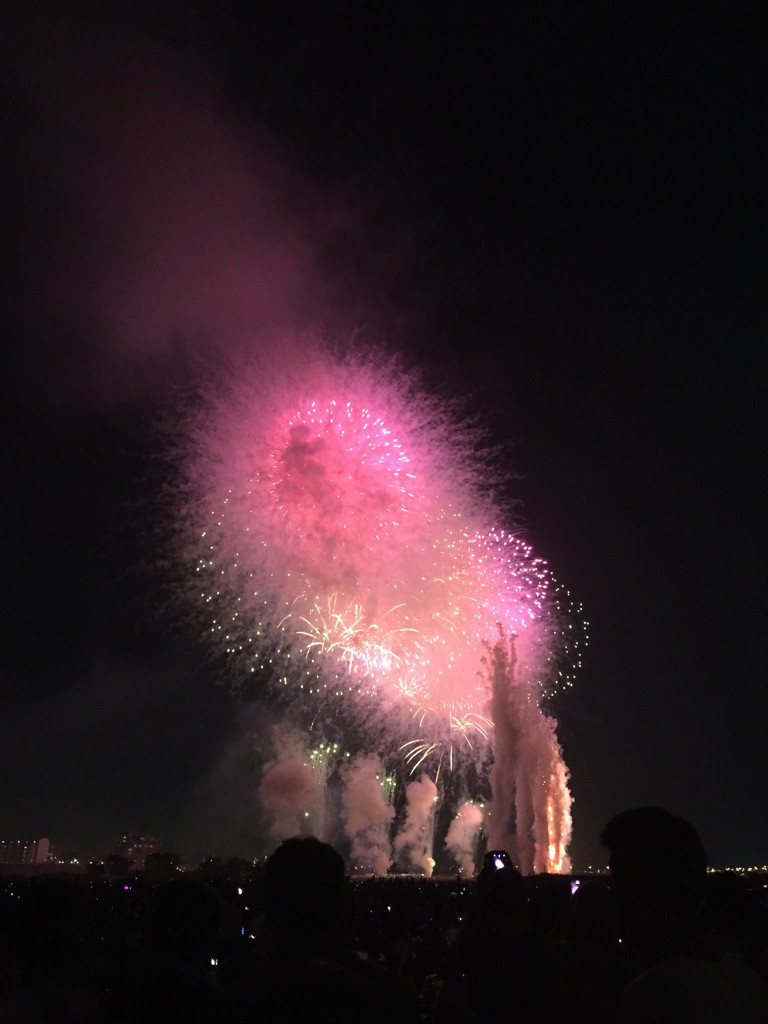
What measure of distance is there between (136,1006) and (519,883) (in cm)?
181

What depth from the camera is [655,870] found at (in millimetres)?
2664

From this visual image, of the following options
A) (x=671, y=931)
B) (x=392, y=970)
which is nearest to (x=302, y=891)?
(x=392, y=970)

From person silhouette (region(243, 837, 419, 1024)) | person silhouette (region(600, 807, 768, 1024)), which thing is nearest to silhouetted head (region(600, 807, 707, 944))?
person silhouette (region(600, 807, 768, 1024))

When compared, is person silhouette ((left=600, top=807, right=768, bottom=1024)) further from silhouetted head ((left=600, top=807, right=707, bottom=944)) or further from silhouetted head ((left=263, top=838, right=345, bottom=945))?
silhouetted head ((left=263, top=838, right=345, bottom=945))

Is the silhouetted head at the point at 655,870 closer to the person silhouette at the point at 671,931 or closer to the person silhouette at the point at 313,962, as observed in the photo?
the person silhouette at the point at 671,931

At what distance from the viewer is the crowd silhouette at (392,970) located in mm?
2156

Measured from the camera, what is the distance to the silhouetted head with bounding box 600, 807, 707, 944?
253cm

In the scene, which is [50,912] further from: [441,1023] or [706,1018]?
[706,1018]

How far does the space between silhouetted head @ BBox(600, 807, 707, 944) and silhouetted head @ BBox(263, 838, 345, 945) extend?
95cm

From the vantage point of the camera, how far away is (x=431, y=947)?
9773mm

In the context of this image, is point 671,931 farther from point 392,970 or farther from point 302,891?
point 302,891


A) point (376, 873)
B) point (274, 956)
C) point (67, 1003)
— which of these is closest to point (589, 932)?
point (274, 956)

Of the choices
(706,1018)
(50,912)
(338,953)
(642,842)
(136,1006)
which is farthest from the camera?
(50,912)

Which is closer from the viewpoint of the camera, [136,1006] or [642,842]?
Answer: [642,842]
